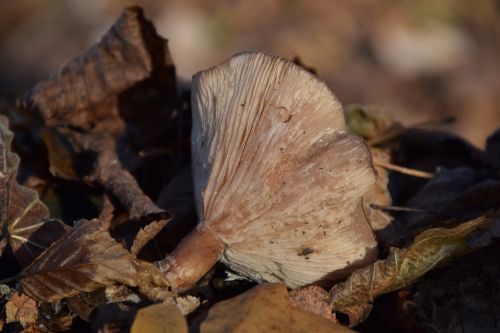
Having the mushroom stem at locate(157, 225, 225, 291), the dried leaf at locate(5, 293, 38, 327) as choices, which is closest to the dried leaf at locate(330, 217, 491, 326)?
the mushroom stem at locate(157, 225, 225, 291)

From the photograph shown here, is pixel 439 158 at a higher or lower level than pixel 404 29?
higher

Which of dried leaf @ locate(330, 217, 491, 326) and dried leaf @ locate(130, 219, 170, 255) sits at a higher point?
dried leaf @ locate(130, 219, 170, 255)

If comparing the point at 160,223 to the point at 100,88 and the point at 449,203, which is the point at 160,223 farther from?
the point at 449,203

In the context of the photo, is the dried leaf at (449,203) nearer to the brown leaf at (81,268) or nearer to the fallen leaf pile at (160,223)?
the fallen leaf pile at (160,223)

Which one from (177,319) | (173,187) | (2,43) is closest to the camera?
(177,319)

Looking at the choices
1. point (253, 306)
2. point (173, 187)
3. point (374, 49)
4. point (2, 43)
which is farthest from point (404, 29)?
point (253, 306)

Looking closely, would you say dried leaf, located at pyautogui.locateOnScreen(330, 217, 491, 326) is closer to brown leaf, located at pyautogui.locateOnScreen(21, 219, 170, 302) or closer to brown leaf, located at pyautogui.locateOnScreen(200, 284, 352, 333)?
brown leaf, located at pyautogui.locateOnScreen(200, 284, 352, 333)

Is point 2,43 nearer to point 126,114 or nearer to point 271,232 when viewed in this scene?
point 126,114

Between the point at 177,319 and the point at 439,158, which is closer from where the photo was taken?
the point at 177,319
